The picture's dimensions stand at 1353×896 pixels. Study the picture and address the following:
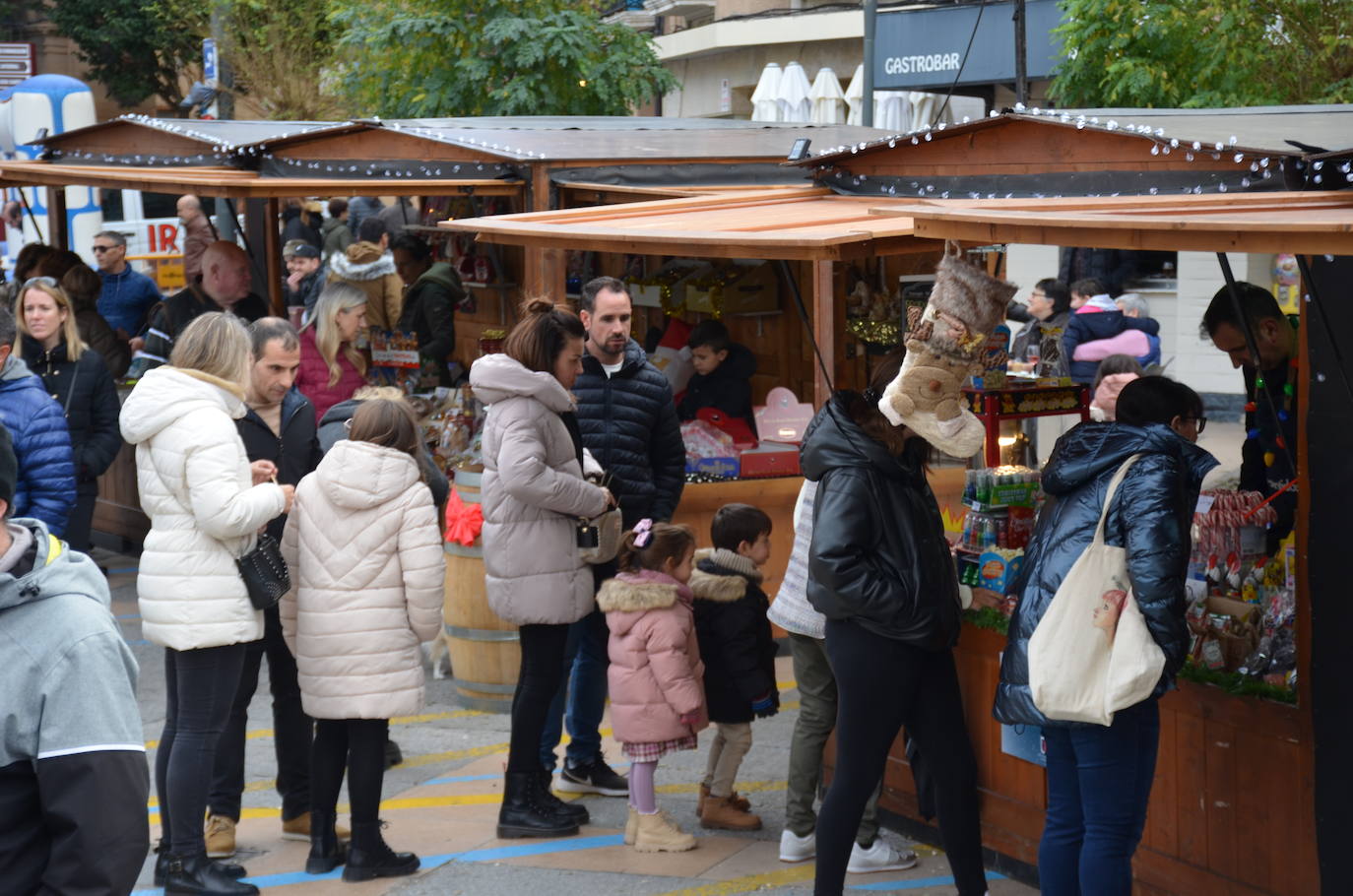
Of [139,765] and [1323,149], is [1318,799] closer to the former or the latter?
[1323,149]

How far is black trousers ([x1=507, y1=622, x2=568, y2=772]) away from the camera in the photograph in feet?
19.6

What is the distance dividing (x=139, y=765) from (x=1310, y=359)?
3.29m

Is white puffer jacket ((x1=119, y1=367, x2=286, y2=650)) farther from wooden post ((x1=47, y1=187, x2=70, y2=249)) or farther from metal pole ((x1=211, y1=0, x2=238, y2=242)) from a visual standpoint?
metal pole ((x1=211, y1=0, x2=238, y2=242))

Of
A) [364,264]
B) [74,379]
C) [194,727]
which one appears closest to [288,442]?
[194,727]

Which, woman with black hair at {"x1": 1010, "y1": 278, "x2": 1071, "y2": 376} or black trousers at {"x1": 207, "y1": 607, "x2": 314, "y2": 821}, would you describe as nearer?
black trousers at {"x1": 207, "y1": 607, "x2": 314, "y2": 821}

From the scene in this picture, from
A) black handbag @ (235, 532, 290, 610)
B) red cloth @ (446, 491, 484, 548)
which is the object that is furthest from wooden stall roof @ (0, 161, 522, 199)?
black handbag @ (235, 532, 290, 610)

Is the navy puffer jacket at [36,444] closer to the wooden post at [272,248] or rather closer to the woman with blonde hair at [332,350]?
the woman with blonde hair at [332,350]

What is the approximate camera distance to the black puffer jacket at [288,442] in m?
5.76

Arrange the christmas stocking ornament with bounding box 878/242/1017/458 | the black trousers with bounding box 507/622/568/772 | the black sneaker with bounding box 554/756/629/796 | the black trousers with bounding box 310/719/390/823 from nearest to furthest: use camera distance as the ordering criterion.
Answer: the christmas stocking ornament with bounding box 878/242/1017/458, the black trousers with bounding box 310/719/390/823, the black trousers with bounding box 507/622/568/772, the black sneaker with bounding box 554/756/629/796

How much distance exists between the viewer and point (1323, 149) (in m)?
4.85

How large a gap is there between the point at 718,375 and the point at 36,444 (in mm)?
3464

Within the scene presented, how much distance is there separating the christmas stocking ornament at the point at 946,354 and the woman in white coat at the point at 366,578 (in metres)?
1.69

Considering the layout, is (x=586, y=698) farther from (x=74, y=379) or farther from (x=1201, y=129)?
(x=74, y=379)

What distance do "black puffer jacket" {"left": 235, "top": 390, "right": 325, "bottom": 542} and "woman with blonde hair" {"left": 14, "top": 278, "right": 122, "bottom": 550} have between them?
2.43 metres
